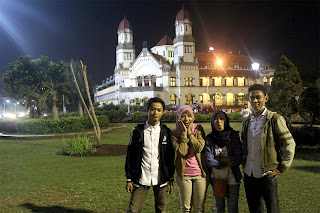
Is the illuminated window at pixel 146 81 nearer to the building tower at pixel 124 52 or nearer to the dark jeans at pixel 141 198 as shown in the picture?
the building tower at pixel 124 52

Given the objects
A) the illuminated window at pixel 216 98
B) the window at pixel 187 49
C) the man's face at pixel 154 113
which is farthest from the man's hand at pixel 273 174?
the window at pixel 187 49

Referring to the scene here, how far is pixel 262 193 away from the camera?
149 inches

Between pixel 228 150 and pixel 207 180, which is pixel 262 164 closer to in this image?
pixel 228 150

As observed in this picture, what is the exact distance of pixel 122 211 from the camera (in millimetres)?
5121

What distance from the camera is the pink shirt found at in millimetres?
3964

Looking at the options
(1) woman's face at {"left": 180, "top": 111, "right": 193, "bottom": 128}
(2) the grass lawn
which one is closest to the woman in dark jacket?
(1) woman's face at {"left": 180, "top": 111, "right": 193, "bottom": 128}

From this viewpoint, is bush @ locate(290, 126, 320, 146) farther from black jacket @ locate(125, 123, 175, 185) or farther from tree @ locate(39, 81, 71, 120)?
tree @ locate(39, 81, 71, 120)

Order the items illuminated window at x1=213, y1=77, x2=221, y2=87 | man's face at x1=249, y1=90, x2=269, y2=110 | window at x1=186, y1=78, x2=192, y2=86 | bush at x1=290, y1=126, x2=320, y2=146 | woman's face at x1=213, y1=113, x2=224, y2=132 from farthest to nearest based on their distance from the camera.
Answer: illuminated window at x1=213, y1=77, x2=221, y2=87, window at x1=186, y1=78, x2=192, y2=86, bush at x1=290, y1=126, x2=320, y2=146, woman's face at x1=213, y1=113, x2=224, y2=132, man's face at x1=249, y1=90, x2=269, y2=110

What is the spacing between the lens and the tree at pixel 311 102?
11.2 m

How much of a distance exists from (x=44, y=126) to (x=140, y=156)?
1635cm

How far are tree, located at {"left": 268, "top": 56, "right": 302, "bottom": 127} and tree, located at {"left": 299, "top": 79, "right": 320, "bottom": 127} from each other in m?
0.50

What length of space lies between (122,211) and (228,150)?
7.54ft

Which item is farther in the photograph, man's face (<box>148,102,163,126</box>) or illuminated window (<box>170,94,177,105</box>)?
illuminated window (<box>170,94,177,105</box>)

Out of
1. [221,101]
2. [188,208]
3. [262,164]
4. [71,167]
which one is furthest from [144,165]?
[221,101]
